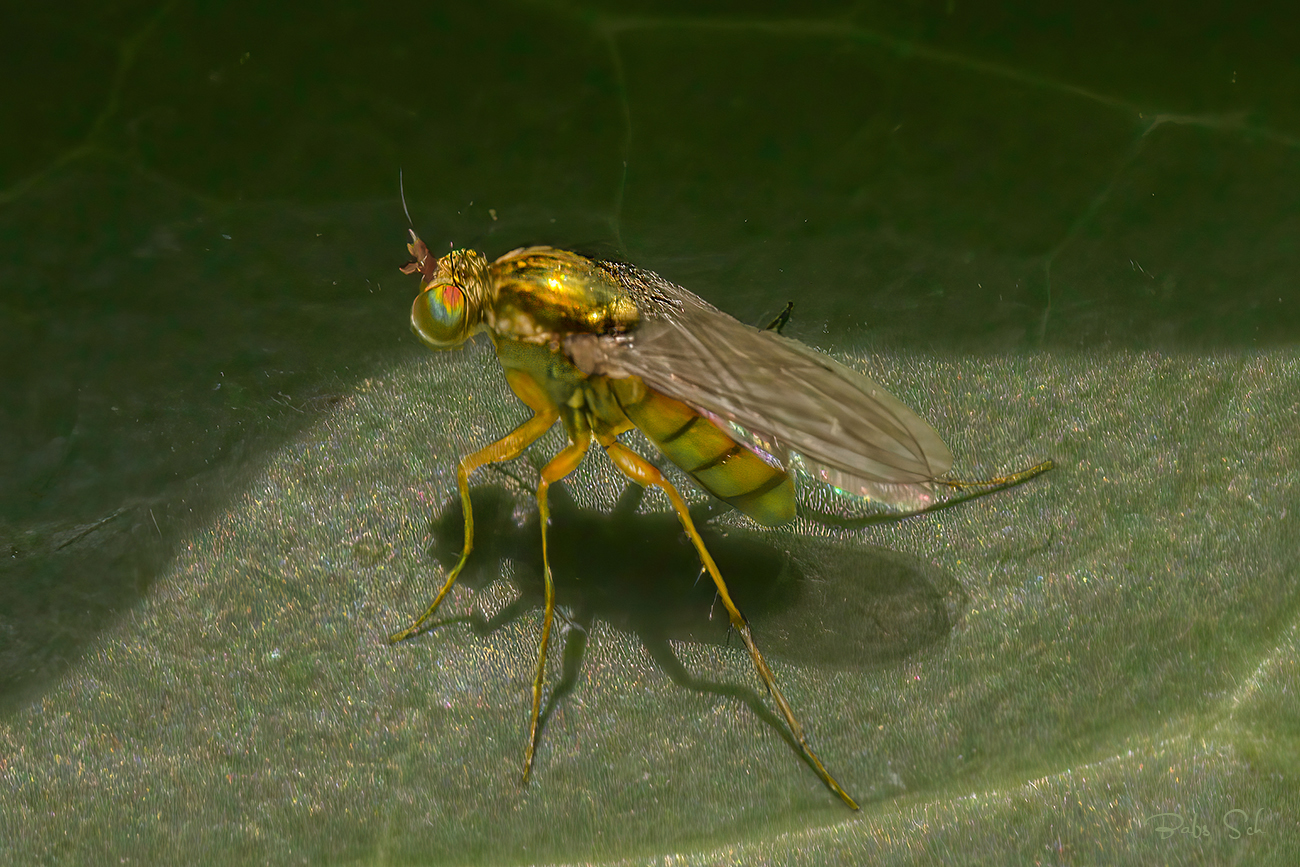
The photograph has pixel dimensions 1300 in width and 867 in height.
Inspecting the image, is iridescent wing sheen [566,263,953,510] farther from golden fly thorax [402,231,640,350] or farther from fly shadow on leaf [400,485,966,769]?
fly shadow on leaf [400,485,966,769]

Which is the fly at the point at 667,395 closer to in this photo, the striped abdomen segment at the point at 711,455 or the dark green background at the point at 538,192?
the striped abdomen segment at the point at 711,455

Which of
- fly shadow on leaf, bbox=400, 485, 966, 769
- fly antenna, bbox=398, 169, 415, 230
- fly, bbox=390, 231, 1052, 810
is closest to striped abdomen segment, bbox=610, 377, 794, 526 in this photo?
fly, bbox=390, 231, 1052, 810

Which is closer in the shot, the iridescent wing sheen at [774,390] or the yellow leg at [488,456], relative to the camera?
the iridescent wing sheen at [774,390]

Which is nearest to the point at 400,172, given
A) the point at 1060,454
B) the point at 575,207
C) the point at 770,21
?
the point at 575,207

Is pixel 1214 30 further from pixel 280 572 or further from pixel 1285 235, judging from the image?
pixel 280 572

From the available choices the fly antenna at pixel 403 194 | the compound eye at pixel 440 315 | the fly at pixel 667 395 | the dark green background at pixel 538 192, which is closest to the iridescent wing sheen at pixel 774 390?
the fly at pixel 667 395

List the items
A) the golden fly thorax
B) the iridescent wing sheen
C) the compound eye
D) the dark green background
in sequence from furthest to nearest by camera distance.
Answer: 1. the golden fly thorax
2. the compound eye
3. the iridescent wing sheen
4. the dark green background

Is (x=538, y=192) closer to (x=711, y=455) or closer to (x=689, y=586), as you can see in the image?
(x=711, y=455)
